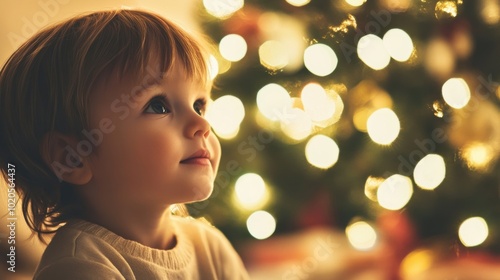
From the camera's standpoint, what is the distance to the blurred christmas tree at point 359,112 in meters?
1.29

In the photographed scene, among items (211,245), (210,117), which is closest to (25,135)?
(211,245)

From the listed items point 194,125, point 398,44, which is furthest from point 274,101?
point 194,125

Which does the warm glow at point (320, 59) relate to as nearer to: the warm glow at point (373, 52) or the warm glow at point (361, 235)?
the warm glow at point (373, 52)

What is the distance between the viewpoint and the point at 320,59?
52.8 inches

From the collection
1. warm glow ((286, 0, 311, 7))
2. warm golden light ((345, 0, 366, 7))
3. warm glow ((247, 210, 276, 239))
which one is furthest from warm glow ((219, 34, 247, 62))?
warm glow ((247, 210, 276, 239))

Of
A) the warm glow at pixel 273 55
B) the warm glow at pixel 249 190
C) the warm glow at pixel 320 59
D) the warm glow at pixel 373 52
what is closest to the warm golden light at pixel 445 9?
the warm glow at pixel 373 52

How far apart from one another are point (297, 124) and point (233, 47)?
24 cm

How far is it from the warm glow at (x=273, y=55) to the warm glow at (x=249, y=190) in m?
0.27

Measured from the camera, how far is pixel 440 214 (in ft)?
4.42

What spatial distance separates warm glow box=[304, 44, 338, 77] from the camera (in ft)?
4.36

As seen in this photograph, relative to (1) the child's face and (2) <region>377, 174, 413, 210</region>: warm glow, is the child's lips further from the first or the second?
(2) <region>377, 174, 413, 210</region>: warm glow

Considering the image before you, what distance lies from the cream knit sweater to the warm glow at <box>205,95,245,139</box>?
0.39 m

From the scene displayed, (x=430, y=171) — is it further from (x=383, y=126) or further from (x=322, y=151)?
(x=322, y=151)

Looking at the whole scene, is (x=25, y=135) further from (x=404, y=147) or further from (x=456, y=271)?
(x=456, y=271)
